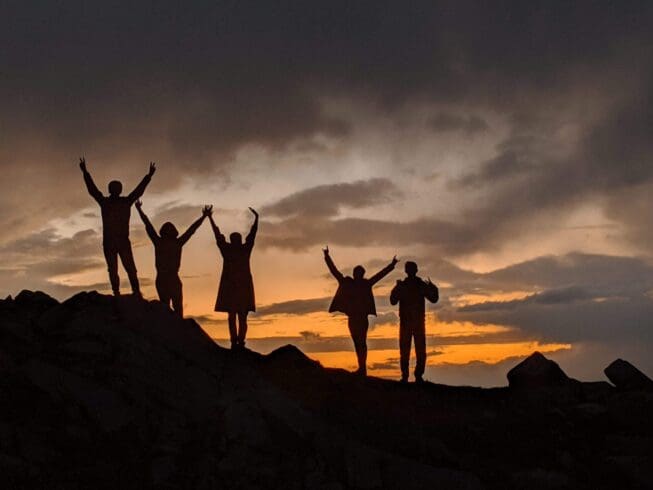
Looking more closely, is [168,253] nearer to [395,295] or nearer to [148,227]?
[148,227]

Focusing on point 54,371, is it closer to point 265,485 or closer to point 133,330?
point 133,330

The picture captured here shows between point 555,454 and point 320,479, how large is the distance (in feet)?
17.3

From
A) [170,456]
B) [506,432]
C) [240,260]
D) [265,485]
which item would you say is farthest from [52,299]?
[506,432]

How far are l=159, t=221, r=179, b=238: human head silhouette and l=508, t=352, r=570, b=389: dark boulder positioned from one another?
8.77m

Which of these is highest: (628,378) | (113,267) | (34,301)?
(113,267)

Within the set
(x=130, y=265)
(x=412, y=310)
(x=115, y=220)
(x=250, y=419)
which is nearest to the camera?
(x=250, y=419)

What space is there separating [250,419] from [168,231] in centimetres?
588

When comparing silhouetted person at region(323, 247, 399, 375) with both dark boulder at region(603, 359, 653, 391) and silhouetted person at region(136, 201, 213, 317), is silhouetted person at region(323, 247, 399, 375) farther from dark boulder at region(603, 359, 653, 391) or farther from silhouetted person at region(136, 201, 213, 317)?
dark boulder at region(603, 359, 653, 391)

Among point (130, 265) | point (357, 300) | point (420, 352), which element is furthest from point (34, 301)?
point (420, 352)

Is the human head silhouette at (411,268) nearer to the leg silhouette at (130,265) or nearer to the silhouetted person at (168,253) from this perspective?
the silhouetted person at (168,253)

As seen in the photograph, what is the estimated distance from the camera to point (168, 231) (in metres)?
19.2

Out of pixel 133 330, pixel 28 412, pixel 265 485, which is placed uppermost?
pixel 133 330

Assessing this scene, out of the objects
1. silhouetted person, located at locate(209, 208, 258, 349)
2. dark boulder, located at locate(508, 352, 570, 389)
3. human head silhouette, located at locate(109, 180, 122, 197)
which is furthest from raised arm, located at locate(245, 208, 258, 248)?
dark boulder, located at locate(508, 352, 570, 389)

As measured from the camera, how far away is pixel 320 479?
14.3m
